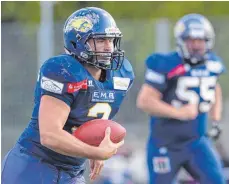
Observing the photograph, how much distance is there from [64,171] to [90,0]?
590cm

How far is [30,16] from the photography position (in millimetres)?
10477

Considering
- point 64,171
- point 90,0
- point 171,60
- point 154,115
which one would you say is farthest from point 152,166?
point 90,0

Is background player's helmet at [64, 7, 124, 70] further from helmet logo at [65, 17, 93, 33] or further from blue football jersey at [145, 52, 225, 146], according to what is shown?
blue football jersey at [145, 52, 225, 146]

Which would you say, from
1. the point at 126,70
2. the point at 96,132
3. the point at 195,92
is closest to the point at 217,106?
the point at 195,92

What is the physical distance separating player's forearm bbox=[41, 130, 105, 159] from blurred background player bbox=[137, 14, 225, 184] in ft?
8.15

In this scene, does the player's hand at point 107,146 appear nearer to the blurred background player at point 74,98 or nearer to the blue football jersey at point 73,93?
the blurred background player at point 74,98

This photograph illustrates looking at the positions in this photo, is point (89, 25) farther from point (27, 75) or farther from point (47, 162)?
point (27, 75)

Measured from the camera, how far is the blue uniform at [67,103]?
4.14 meters

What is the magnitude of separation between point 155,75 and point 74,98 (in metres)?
2.64

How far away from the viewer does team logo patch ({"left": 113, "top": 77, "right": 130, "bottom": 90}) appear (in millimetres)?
4367

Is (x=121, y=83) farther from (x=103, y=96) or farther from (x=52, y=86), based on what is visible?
(x=52, y=86)

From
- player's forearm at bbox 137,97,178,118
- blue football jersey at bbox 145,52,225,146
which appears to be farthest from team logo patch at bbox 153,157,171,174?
player's forearm at bbox 137,97,178,118

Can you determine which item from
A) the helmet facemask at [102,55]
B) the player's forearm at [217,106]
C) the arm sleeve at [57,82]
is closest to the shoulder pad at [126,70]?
the helmet facemask at [102,55]

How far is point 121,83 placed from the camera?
4.39 m
